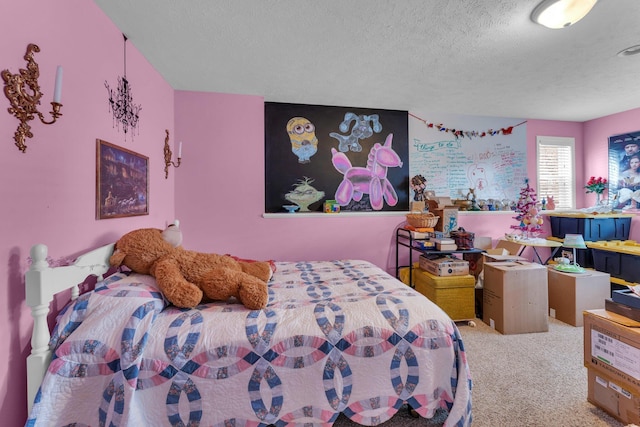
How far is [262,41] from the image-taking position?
201cm

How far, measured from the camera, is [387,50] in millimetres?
2125

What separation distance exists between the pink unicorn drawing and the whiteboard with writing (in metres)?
0.33

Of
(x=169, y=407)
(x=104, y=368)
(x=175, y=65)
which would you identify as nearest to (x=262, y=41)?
(x=175, y=65)

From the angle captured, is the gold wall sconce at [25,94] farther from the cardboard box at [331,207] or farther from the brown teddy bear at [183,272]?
the cardboard box at [331,207]

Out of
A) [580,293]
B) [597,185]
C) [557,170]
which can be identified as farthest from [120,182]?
[597,185]

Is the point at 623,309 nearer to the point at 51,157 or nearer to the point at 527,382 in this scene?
the point at 527,382

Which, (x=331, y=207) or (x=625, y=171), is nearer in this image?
(x=331, y=207)

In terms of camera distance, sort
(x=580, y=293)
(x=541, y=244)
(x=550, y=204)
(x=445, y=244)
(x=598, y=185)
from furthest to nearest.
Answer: (x=550, y=204), (x=598, y=185), (x=541, y=244), (x=445, y=244), (x=580, y=293)

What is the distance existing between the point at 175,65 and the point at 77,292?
1913mm

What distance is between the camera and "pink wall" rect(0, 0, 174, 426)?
1131 mm

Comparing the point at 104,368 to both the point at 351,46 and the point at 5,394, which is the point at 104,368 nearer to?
the point at 5,394

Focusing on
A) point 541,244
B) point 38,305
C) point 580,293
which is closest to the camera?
point 38,305

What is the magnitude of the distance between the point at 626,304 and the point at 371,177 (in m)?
2.35

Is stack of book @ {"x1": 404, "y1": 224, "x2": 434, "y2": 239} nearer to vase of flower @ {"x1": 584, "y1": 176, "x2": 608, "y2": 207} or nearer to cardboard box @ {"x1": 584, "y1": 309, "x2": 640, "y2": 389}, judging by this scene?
cardboard box @ {"x1": 584, "y1": 309, "x2": 640, "y2": 389}
